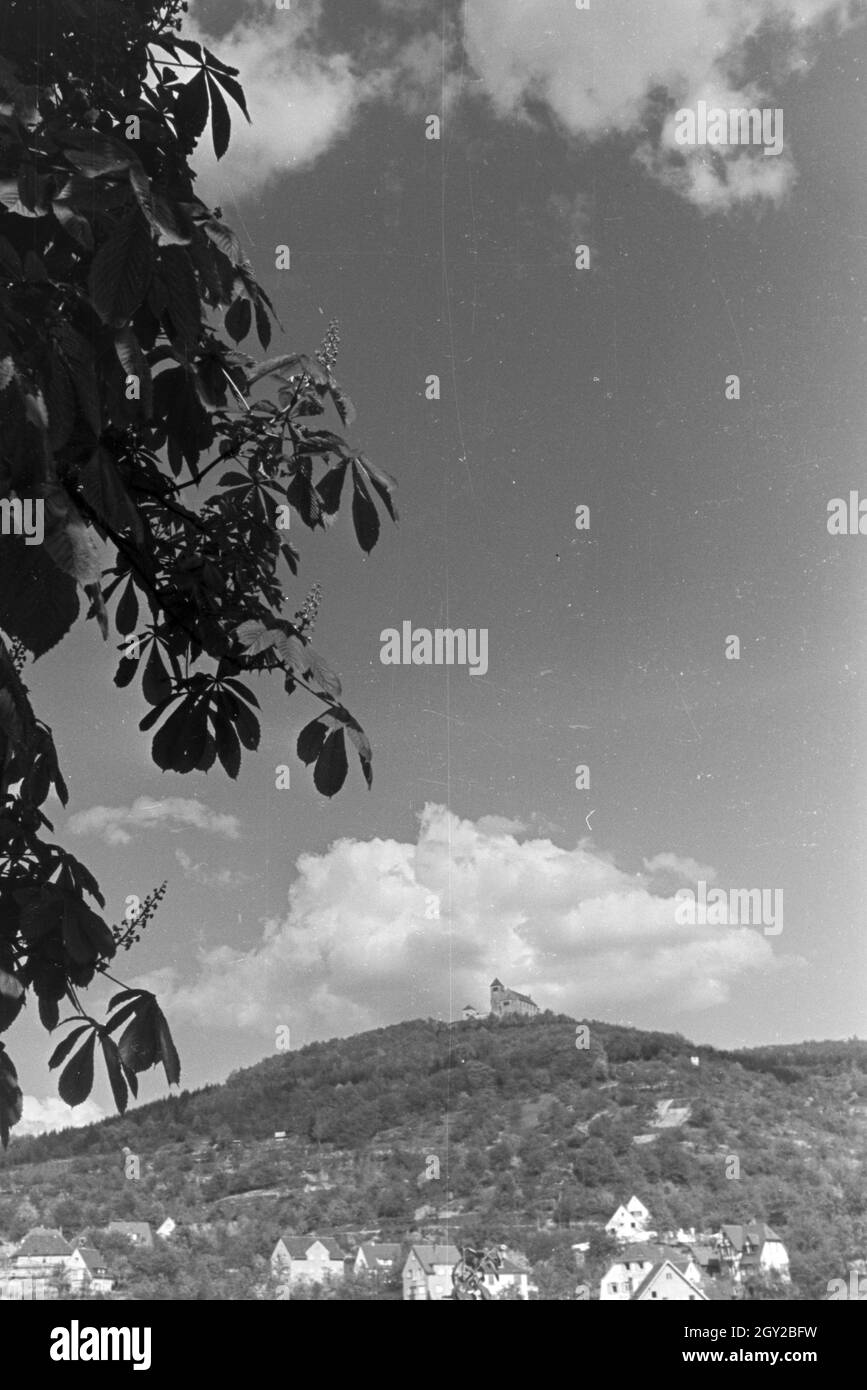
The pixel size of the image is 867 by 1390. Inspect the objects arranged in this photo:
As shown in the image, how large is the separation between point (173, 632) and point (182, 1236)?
126cm

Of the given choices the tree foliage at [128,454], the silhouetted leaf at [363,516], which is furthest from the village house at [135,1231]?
the silhouetted leaf at [363,516]

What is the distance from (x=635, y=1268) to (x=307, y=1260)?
598 millimetres

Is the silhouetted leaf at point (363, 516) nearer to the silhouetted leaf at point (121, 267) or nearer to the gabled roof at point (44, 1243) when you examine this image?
the silhouetted leaf at point (121, 267)

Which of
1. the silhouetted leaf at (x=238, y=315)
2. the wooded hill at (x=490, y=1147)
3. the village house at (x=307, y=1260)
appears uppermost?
the silhouetted leaf at (x=238, y=315)

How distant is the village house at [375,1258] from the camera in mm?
2287

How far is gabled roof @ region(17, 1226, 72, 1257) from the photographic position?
2305 mm

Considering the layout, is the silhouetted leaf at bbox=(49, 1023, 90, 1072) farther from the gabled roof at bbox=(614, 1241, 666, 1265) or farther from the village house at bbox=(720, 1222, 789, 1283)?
the village house at bbox=(720, 1222, 789, 1283)

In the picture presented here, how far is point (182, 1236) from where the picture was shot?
2.29 metres

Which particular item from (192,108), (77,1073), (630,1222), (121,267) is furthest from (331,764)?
(630,1222)

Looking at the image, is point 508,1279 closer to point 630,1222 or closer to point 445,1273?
point 445,1273

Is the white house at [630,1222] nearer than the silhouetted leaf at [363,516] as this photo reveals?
No

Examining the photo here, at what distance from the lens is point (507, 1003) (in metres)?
2.36

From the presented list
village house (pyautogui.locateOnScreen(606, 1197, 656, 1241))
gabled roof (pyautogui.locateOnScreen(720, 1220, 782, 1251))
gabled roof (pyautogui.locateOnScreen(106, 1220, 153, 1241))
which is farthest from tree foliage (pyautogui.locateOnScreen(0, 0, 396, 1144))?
gabled roof (pyautogui.locateOnScreen(720, 1220, 782, 1251))

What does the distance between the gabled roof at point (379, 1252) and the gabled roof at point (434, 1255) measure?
0.11 ft
